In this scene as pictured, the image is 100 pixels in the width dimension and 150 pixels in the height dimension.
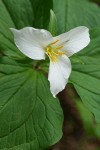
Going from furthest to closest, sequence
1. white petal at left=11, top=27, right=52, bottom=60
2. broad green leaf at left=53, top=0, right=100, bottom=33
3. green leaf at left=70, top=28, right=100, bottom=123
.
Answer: broad green leaf at left=53, top=0, right=100, bottom=33
green leaf at left=70, top=28, right=100, bottom=123
white petal at left=11, top=27, right=52, bottom=60

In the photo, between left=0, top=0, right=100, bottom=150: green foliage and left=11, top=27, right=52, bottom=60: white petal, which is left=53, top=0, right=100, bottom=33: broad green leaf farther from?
left=11, top=27, right=52, bottom=60: white petal

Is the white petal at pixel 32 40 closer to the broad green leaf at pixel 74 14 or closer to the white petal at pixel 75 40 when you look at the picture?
the white petal at pixel 75 40

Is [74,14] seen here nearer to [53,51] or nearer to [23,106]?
[53,51]

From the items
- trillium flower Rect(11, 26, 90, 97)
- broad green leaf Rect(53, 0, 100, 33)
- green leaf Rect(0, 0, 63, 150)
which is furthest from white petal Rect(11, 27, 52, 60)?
broad green leaf Rect(53, 0, 100, 33)

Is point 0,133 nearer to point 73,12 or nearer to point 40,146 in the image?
point 40,146

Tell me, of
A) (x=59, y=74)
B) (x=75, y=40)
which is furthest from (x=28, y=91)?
(x=75, y=40)

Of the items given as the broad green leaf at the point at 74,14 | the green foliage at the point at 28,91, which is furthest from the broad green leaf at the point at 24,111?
the broad green leaf at the point at 74,14

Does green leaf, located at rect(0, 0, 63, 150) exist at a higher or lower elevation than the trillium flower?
lower
